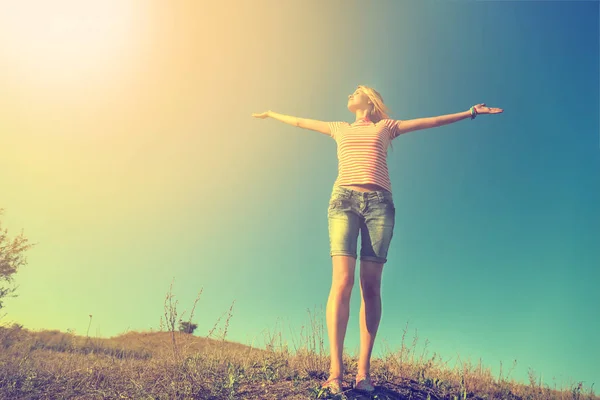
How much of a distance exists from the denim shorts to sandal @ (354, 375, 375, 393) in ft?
4.18

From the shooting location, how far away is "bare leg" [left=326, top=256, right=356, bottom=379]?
4.18 m

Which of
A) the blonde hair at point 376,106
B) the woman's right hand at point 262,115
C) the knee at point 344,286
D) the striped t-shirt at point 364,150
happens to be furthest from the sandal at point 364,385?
the woman's right hand at point 262,115

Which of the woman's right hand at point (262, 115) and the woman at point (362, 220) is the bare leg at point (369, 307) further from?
the woman's right hand at point (262, 115)

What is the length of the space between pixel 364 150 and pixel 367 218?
80 centimetres

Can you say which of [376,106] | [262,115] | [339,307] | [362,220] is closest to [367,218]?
[362,220]

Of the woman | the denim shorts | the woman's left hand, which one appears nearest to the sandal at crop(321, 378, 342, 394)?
the woman

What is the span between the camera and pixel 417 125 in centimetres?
501

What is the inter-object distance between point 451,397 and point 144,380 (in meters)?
3.89

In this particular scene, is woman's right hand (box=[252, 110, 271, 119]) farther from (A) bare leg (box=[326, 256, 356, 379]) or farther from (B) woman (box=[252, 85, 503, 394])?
(A) bare leg (box=[326, 256, 356, 379])

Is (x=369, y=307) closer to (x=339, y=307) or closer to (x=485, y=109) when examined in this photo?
(x=339, y=307)

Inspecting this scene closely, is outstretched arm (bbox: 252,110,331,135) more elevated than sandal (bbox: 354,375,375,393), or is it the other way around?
outstretched arm (bbox: 252,110,331,135)

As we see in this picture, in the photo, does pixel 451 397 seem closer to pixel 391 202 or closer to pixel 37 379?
pixel 391 202

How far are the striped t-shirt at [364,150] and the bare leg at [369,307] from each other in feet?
3.01

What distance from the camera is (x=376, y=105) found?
17.2 ft
